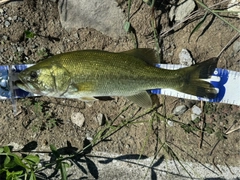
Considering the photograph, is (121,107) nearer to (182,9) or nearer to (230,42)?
(182,9)

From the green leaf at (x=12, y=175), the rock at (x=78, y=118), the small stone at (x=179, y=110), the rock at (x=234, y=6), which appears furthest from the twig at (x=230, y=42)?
the green leaf at (x=12, y=175)

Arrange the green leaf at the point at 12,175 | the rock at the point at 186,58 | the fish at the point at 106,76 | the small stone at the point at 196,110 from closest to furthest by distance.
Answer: the fish at the point at 106,76
the green leaf at the point at 12,175
the rock at the point at 186,58
the small stone at the point at 196,110

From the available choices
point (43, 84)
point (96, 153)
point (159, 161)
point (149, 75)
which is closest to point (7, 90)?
point (43, 84)

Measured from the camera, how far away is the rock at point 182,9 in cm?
370

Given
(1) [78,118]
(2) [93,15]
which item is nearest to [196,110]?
(1) [78,118]

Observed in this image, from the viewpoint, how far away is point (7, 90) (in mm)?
3572

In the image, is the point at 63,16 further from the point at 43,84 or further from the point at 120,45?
the point at 43,84

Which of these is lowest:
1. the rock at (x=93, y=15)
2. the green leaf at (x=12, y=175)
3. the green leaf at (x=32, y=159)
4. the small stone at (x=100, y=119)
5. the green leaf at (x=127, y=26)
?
the green leaf at (x=12, y=175)

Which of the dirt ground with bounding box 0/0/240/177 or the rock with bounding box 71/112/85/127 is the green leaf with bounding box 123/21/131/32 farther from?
the rock with bounding box 71/112/85/127

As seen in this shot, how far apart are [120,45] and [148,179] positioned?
164 cm

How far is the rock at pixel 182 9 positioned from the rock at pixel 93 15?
583mm

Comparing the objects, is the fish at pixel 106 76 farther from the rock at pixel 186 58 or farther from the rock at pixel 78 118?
the rock at pixel 78 118

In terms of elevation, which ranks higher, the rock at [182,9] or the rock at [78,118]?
the rock at [182,9]

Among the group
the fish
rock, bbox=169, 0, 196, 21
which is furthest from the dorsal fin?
rock, bbox=169, 0, 196, 21
